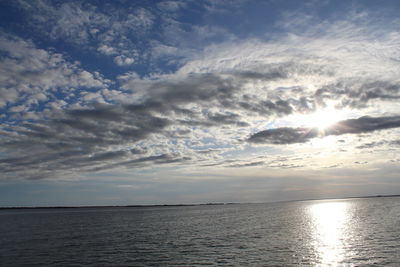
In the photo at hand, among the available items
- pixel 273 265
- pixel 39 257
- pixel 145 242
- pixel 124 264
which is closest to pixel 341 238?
pixel 273 265

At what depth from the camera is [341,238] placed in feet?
191

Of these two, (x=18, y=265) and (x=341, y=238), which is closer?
(x=18, y=265)

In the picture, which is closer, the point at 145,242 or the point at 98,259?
the point at 98,259

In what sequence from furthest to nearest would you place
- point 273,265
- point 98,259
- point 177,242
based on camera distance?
point 177,242
point 98,259
point 273,265

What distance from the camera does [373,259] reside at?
38844mm

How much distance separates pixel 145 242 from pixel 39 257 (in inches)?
749

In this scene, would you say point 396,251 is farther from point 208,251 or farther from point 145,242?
point 145,242

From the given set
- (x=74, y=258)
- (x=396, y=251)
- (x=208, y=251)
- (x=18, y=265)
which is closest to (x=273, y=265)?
(x=208, y=251)

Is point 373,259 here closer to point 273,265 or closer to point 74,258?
point 273,265

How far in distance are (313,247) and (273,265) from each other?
631 inches

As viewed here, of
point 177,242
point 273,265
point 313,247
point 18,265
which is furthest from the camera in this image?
point 177,242

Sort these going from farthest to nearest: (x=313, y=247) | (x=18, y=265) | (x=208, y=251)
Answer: (x=313, y=247)
(x=208, y=251)
(x=18, y=265)

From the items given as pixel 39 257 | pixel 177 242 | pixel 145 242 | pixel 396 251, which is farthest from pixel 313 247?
pixel 39 257

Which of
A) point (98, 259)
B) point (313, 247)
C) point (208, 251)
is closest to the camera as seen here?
point (98, 259)
